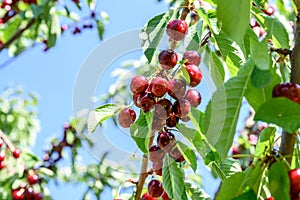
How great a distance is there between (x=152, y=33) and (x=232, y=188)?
0.54m

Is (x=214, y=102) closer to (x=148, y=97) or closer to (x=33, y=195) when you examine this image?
(x=148, y=97)

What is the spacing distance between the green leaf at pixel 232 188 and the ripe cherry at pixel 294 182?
0.31 ft

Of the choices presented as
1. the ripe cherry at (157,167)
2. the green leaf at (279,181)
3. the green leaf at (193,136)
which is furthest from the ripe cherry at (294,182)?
the ripe cherry at (157,167)

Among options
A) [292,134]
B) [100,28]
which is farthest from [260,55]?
[100,28]

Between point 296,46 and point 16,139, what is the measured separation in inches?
160

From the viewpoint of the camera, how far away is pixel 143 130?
139 cm

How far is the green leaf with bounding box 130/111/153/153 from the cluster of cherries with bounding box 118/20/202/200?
0.07 ft

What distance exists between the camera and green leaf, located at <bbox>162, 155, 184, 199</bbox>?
1.39 m

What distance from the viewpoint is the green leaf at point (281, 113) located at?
918 mm

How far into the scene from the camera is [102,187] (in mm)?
3848

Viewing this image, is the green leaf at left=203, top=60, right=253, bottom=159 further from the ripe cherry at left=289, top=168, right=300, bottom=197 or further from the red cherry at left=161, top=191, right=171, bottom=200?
the red cherry at left=161, top=191, right=171, bottom=200

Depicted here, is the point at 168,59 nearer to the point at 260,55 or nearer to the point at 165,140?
the point at 165,140

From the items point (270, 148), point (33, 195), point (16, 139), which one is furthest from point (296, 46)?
point (16, 139)

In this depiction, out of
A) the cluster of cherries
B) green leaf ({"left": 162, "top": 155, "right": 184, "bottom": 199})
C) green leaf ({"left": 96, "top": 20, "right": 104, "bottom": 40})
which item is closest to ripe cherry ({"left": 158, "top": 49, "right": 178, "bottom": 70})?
the cluster of cherries
